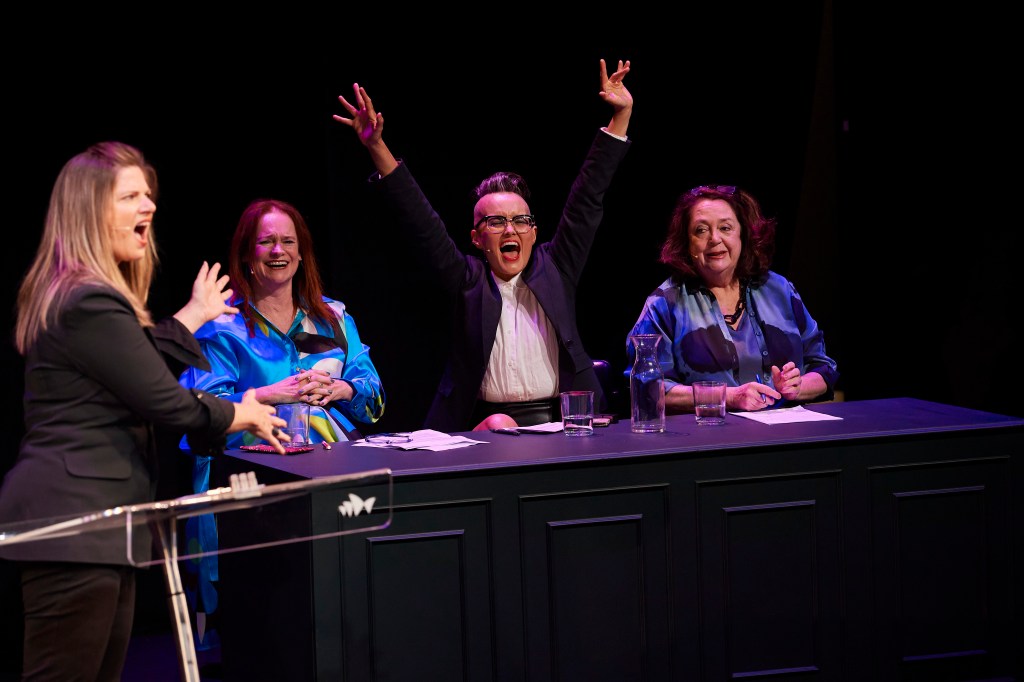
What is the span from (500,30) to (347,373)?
5.71 ft

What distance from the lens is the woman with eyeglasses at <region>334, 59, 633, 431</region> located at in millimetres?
3988

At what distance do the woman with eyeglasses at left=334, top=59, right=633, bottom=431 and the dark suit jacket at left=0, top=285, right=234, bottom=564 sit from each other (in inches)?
68.7

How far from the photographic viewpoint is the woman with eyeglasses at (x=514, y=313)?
399 centimetres

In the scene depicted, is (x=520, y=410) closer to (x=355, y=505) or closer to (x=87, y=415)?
(x=355, y=505)

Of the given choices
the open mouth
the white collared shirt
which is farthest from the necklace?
the open mouth

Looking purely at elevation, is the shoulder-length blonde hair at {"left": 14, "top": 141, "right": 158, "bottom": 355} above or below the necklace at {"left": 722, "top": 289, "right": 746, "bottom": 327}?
above

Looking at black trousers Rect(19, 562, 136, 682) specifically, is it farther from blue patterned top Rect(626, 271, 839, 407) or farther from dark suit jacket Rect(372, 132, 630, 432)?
blue patterned top Rect(626, 271, 839, 407)

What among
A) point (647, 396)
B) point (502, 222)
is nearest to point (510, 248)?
point (502, 222)

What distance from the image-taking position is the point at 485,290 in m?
4.00

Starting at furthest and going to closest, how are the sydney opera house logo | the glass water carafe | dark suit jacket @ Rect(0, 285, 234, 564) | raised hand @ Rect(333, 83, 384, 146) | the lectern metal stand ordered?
raised hand @ Rect(333, 83, 384, 146) → the glass water carafe → the sydney opera house logo → dark suit jacket @ Rect(0, 285, 234, 564) → the lectern metal stand

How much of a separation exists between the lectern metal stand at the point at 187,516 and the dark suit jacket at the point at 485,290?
161 centimetres

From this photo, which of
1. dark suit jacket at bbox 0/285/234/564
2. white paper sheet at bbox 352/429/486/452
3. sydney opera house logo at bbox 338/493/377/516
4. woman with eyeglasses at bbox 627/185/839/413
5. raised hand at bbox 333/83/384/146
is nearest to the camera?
dark suit jacket at bbox 0/285/234/564

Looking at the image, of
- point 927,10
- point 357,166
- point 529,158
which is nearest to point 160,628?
point 357,166

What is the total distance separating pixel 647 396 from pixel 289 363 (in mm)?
1247
